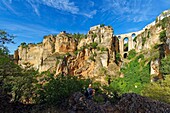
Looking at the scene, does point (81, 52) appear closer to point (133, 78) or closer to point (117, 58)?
point (117, 58)

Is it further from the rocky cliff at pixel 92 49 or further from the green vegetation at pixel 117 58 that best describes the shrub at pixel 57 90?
the green vegetation at pixel 117 58

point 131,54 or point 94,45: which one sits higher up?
point 94,45

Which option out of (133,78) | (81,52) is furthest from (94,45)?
(133,78)

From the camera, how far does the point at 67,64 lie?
44.6 m

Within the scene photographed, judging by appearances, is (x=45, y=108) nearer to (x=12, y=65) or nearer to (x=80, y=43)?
(x=12, y=65)

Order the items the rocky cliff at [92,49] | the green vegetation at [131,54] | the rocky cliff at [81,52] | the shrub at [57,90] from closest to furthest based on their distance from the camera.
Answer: the shrub at [57,90] → the rocky cliff at [92,49] → the rocky cliff at [81,52] → the green vegetation at [131,54]

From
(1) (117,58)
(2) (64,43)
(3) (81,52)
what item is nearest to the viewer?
(3) (81,52)

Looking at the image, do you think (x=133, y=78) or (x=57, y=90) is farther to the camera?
(x=133, y=78)

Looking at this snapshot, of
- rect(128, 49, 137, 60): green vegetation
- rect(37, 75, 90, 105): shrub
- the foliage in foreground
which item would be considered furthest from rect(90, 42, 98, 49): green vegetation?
rect(37, 75, 90, 105): shrub

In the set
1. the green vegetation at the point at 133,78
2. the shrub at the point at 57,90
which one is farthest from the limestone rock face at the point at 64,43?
the shrub at the point at 57,90

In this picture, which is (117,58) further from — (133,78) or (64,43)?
(64,43)

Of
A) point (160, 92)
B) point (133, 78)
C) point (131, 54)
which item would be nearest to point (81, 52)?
point (131, 54)

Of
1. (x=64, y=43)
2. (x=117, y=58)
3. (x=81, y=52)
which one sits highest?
(x=64, y=43)

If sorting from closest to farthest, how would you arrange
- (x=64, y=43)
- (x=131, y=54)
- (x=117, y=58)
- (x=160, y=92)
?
(x=160, y=92) → (x=131, y=54) → (x=117, y=58) → (x=64, y=43)
